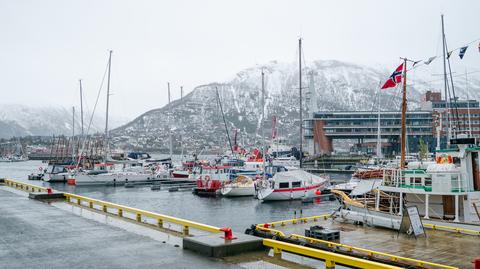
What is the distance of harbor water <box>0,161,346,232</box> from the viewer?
152 ft

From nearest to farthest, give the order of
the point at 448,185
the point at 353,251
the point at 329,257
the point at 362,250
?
the point at 329,257
the point at 362,250
the point at 353,251
the point at 448,185

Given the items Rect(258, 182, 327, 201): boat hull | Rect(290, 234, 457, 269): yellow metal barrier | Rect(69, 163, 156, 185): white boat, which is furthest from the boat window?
Rect(69, 163, 156, 185): white boat

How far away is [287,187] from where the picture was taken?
58.4m

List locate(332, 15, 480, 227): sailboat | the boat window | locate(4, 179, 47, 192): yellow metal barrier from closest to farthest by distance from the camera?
locate(332, 15, 480, 227): sailboat → locate(4, 179, 47, 192): yellow metal barrier → the boat window

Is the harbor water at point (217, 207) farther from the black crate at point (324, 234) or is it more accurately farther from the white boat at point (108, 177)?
the black crate at point (324, 234)

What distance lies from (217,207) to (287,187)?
32.0ft

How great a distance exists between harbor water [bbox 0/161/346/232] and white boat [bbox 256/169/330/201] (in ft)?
3.21

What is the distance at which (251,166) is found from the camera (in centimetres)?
8888

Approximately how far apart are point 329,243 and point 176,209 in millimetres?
36462

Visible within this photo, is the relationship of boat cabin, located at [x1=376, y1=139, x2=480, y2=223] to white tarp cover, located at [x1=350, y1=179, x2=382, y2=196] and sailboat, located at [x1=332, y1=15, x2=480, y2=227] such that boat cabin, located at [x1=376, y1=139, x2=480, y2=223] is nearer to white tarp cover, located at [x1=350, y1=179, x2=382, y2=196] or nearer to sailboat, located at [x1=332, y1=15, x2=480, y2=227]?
sailboat, located at [x1=332, y1=15, x2=480, y2=227]

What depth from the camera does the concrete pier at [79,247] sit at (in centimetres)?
1314

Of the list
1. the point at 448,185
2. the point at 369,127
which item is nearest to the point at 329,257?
the point at 448,185

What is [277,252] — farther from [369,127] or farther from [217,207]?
[369,127]

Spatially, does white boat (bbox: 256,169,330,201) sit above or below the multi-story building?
below
